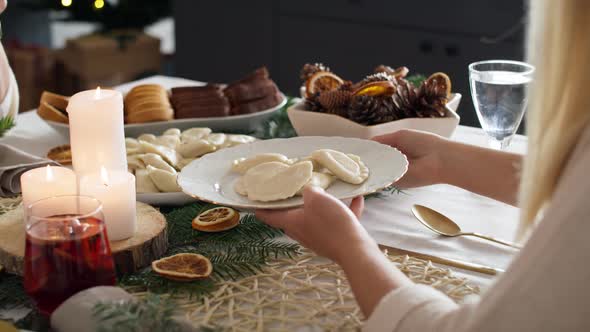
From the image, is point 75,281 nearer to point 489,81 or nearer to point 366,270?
point 366,270

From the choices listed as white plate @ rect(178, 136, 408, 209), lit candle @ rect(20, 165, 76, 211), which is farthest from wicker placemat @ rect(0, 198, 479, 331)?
lit candle @ rect(20, 165, 76, 211)

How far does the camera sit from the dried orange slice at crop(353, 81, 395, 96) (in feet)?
4.98

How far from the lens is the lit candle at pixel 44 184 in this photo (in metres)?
1.11

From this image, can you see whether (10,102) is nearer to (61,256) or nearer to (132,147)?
(132,147)

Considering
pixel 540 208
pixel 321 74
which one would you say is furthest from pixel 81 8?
pixel 540 208

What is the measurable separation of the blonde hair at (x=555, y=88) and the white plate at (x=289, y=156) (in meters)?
0.33

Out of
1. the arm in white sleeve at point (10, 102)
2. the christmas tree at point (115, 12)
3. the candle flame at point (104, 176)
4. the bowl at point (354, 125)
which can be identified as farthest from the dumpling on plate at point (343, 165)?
the christmas tree at point (115, 12)

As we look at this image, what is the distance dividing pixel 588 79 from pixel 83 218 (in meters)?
0.60

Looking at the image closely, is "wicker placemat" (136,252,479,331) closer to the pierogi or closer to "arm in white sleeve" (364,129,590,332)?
the pierogi

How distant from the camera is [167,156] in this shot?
1443 mm

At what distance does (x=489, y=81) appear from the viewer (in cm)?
140

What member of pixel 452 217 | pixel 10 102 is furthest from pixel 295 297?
pixel 10 102

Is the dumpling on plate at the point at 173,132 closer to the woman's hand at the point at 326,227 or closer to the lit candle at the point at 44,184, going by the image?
the lit candle at the point at 44,184

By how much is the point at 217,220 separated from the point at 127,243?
174mm
